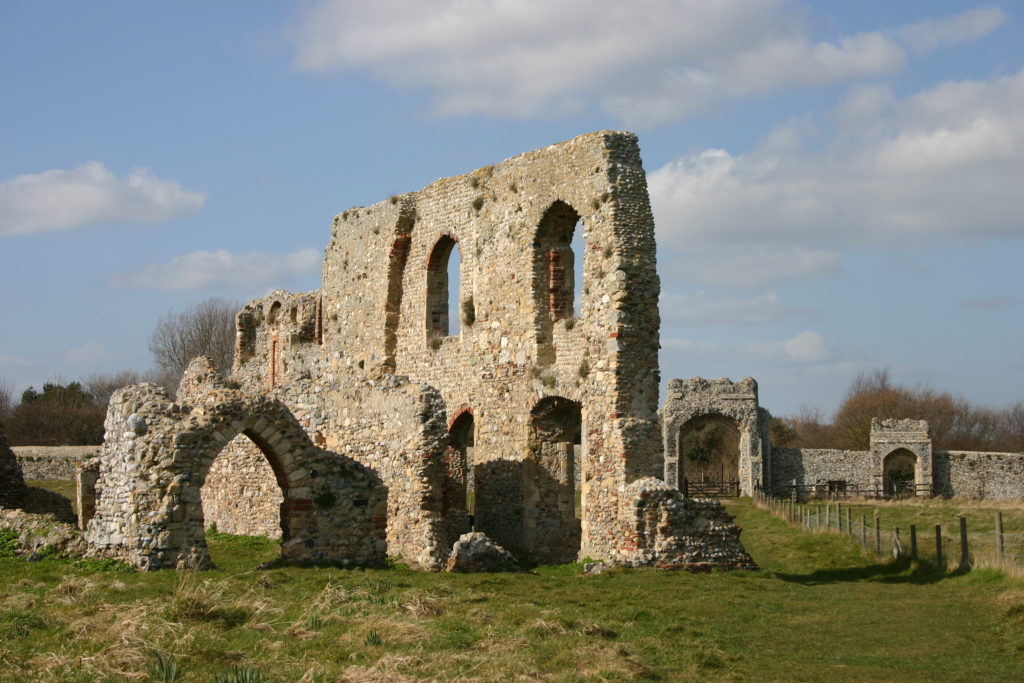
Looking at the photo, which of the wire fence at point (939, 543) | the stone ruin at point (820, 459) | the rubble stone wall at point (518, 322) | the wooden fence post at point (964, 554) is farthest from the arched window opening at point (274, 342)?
the wooden fence post at point (964, 554)

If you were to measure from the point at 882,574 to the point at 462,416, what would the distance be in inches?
333

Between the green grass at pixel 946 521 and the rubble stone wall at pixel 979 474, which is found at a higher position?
the rubble stone wall at pixel 979 474

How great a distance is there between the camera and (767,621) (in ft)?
43.8

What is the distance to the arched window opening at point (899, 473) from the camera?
44656 mm

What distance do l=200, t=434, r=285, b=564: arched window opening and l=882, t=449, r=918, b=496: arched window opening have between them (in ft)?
93.6

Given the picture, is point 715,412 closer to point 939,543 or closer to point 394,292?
point 394,292

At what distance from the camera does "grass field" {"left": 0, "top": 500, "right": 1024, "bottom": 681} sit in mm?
9617

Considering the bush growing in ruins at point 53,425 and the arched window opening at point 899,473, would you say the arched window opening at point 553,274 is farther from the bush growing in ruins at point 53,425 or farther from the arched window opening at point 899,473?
the bush growing in ruins at point 53,425

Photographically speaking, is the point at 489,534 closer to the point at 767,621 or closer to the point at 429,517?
the point at 429,517

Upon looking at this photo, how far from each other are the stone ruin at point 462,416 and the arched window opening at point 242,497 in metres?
0.05

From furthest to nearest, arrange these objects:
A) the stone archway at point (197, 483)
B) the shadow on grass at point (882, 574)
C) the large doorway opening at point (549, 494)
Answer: the large doorway opening at point (549, 494) → the shadow on grass at point (882, 574) → the stone archway at point (197, 483)

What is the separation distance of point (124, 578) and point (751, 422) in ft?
104

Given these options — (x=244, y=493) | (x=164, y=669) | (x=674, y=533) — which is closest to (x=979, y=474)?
(x=674, y=533)

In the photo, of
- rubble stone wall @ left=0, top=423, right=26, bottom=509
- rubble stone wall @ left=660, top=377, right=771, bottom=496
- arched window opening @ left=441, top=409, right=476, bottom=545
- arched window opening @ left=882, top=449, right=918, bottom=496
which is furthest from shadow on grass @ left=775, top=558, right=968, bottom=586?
arched window opening @ left=882, top=449, right=918, bottom=496
